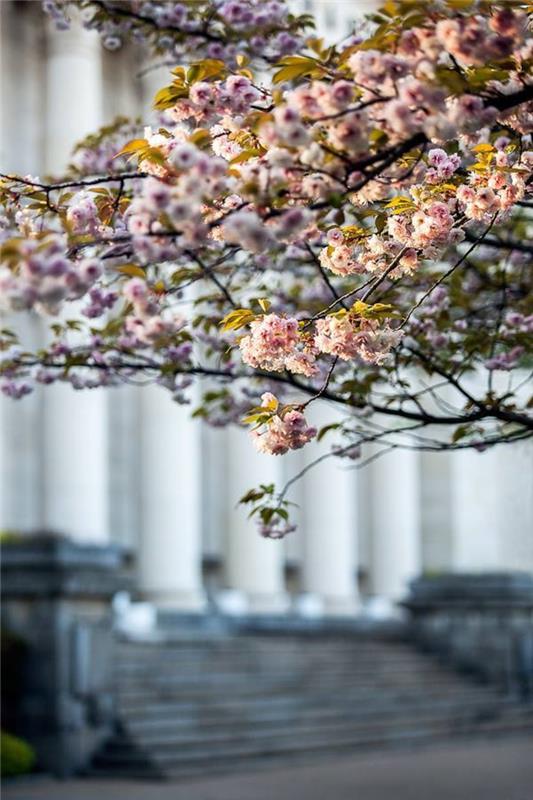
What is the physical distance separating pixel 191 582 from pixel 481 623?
23.0 feet

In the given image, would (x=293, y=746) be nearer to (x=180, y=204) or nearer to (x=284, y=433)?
(x=284, y=433)

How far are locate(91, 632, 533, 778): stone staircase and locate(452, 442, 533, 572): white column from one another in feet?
15.8

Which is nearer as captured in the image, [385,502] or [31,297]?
[31,297]

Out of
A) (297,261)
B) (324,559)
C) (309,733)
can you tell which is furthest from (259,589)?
(297,261)

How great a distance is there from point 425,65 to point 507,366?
17.7ft

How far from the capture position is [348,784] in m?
19.7

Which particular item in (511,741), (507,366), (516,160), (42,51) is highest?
(42,51)

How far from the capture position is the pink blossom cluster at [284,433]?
838cm

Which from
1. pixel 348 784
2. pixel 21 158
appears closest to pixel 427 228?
pixel 348 784

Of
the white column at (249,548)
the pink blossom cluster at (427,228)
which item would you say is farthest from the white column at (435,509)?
the pink blossom cluster at (427,228)

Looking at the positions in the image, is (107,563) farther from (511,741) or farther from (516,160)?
(516,160)

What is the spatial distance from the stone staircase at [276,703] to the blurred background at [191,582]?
0.05 meters

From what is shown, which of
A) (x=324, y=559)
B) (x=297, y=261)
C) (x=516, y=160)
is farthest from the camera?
(x=324, y=559)

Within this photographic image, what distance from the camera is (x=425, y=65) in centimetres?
630
